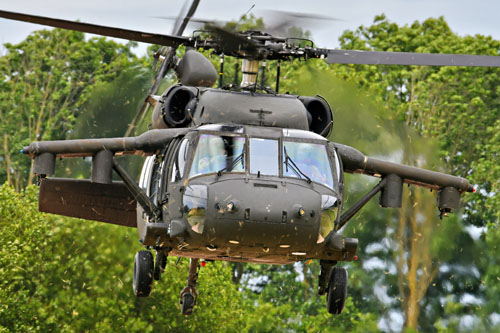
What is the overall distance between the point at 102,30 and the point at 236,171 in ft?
9.93

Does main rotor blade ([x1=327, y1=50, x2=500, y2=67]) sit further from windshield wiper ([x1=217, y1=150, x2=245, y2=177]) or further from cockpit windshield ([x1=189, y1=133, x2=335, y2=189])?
windshield wiper ([x1=217, y1=150, x2=245, y2=177])

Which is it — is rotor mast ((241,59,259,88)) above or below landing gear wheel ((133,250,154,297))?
above

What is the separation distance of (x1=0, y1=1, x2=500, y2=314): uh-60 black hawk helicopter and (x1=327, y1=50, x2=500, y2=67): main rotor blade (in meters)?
0.02

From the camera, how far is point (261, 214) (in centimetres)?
1970

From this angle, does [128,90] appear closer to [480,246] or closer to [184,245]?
[480,246]

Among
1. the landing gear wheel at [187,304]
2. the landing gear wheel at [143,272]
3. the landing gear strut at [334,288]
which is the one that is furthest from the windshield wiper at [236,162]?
the landing gear wheel at [187,304]

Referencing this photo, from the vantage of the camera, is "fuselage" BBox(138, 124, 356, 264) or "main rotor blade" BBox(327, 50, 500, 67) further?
"main rotor blade" BBox(327, 50, 500, 67)

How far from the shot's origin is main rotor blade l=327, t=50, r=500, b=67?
71.9ft

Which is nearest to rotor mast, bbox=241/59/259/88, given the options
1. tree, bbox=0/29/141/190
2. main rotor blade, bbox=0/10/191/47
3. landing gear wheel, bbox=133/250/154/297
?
main rotor blade, bbox=0/10/191/47

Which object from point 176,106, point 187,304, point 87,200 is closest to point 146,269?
point 187,304

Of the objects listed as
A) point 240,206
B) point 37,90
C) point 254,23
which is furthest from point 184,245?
point 37,90

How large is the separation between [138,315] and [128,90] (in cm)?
1497

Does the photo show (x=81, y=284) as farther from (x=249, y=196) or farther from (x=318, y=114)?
(x=249, y=196)

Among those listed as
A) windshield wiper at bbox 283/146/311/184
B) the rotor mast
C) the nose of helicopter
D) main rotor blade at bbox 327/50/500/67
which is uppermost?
main rotor blade at bbox 327/50/500/67
